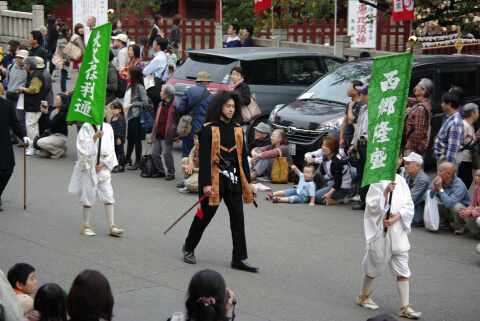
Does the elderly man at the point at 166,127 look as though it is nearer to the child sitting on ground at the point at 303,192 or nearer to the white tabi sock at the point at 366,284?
the child sitting on ground at the point at 303,192

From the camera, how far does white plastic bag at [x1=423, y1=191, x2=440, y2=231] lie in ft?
30.4

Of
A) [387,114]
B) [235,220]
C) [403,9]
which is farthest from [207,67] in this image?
[387,114]

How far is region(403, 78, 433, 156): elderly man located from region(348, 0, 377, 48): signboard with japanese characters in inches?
339

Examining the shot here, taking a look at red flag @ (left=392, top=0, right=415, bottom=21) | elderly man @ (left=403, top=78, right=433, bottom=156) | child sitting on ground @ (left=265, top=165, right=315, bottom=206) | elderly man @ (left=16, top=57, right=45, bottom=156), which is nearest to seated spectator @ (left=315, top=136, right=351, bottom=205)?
child sitting on ground @ (left=265, top=165, right=315, bottom=206)

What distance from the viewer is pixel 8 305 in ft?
14.3

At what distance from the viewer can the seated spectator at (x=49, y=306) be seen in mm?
4520

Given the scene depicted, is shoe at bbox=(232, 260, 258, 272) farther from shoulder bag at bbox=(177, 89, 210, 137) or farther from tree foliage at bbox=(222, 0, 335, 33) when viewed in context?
tree foliage at bbox=(222, 0, 335, 33)

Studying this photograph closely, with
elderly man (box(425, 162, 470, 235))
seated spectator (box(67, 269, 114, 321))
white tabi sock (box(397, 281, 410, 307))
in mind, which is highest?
seated spectator (box(67, 269, 114, 321))

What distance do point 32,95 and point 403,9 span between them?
7514 mm

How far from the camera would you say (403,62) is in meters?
6.36

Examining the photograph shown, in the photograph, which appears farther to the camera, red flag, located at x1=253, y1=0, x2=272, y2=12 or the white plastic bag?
red flag, located at x1=253, y1=0, x2=272, y2=12

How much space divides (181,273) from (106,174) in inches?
75.3

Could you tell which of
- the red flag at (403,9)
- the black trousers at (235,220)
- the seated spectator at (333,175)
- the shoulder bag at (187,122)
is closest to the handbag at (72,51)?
the shoulder bag at (187,122)

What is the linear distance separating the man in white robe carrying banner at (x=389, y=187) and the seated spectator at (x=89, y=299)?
9.80 feet
